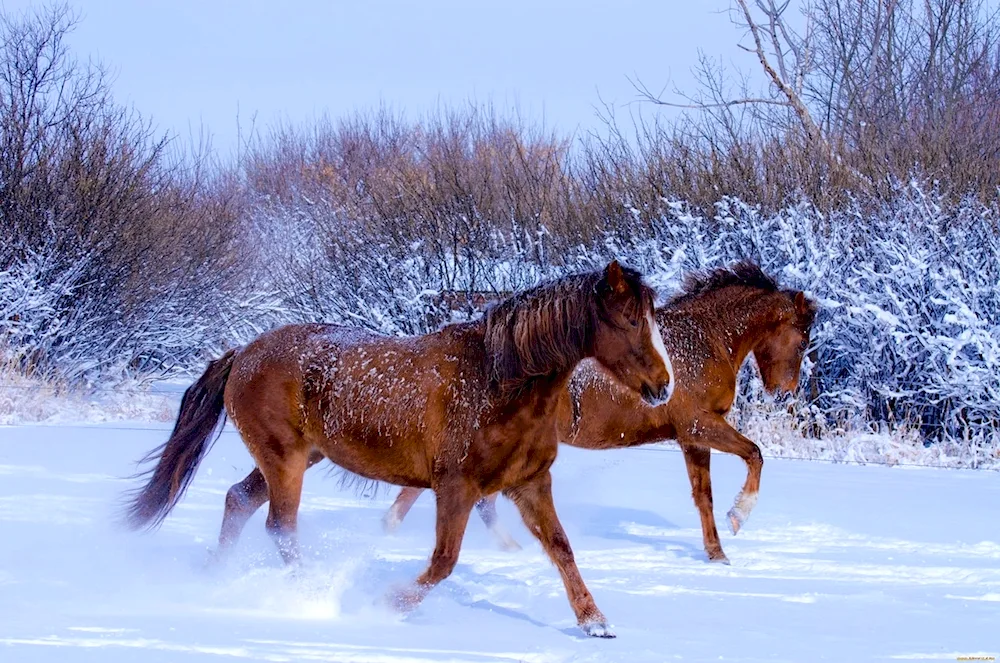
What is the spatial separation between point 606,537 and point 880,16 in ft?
54.1

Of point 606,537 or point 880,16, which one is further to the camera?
point 880,16

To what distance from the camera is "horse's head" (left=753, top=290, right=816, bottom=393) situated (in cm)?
694

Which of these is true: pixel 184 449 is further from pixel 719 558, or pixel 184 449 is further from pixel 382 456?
pixel 719 558

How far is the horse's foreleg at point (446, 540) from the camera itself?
4.61 metres

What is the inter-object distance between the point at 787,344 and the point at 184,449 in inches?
144

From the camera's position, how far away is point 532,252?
14.0m

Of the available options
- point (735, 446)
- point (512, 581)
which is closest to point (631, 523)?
point (735, 446)

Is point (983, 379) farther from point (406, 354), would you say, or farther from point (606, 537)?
point (406, 354)

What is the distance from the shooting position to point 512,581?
5480mm

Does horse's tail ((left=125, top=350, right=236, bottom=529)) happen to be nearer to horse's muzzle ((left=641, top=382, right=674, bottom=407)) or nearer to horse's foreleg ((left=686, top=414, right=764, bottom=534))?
horse's muzzle ((left=641, top=382, right=674, bottom=407))

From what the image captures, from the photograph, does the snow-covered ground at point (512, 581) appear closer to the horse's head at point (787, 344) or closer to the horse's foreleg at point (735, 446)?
the horse's foreleg at point (735, 446)

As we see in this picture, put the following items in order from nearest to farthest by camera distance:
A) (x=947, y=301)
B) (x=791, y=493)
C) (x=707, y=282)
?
(x=707, y=282) < (x=791, y=493) < (x=947, y=301)

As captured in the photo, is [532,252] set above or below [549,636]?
above

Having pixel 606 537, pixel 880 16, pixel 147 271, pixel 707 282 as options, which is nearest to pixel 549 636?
pixel 606 537
